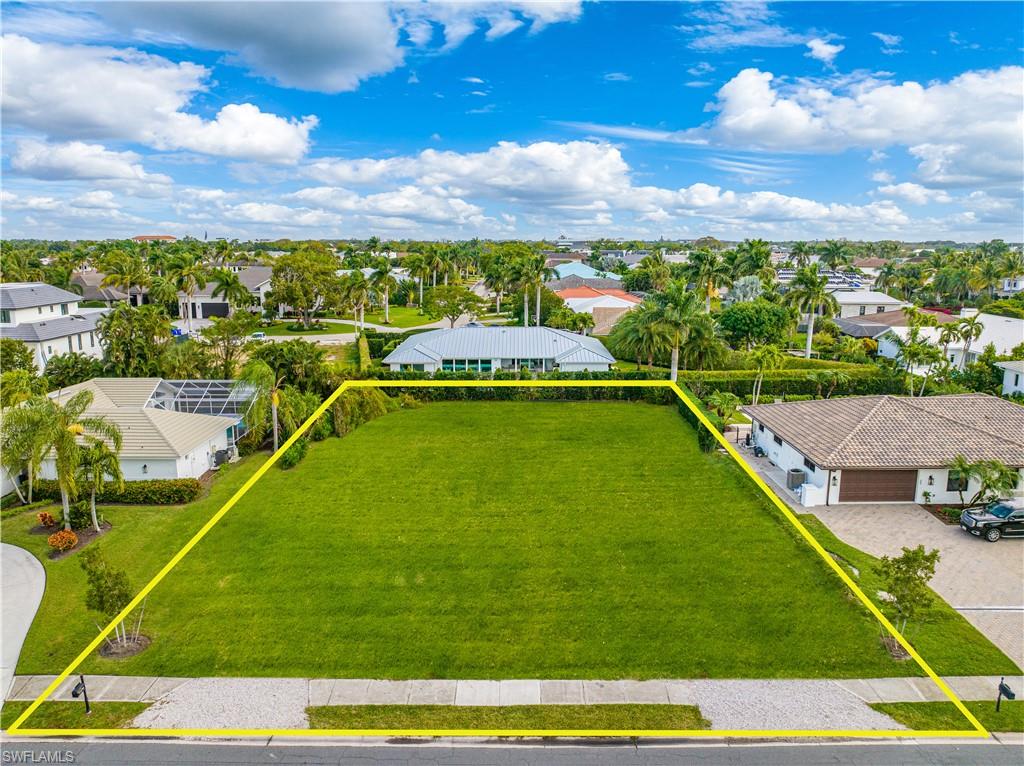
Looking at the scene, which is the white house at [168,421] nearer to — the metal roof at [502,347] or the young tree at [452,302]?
the metal roof at [502,347]

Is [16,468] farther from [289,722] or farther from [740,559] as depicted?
[740,559]

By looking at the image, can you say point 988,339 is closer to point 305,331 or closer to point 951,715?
point 951,715

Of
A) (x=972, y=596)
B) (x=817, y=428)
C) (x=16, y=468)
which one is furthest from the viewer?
(x=817, y=428)

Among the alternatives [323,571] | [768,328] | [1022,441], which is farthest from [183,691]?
[768,328]

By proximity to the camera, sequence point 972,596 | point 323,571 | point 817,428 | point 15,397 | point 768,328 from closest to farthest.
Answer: point 972,596 < point 323,571 < point 15,397 < point 817,428 < point 768,328

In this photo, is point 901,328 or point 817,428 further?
point 901,328

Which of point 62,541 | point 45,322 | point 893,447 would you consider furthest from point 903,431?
point 45,322

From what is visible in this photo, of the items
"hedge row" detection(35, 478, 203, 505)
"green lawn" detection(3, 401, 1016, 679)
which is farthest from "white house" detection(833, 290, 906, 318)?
"hedge row" detection(35, 478, 203, 505)

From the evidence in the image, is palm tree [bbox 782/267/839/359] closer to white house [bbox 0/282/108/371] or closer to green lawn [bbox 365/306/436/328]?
green lawn [bbox 365/306/436/328]
